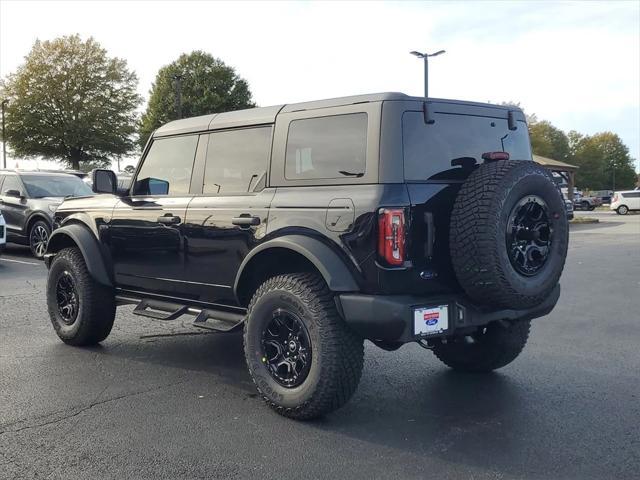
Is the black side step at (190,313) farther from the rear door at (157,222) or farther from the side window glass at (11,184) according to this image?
the side window glass at (11,184)

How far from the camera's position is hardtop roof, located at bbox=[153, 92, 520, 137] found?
4137 mm

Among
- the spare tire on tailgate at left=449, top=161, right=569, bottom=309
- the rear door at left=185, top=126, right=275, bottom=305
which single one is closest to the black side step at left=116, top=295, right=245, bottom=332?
the rear door at left=185, top=126, right=275, bottom=305

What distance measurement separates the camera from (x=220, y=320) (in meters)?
4.96

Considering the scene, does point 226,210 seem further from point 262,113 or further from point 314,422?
point 314,422

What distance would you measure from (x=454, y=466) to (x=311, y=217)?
1674 millimetres

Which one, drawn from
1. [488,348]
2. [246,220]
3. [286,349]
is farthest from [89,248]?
[488,348]

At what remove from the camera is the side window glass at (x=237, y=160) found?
4738mm

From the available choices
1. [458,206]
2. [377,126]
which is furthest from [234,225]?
[458,206]

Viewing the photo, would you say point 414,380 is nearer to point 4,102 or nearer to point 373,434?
point 373,434

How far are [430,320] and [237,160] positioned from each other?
1.96 meters

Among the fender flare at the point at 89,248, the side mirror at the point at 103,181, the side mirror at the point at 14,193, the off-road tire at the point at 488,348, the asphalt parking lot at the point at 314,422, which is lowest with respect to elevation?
the asphalt parking lot at the point at 314,422

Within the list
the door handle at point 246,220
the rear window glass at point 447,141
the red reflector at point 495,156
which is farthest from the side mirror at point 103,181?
the red reflector at point 495,156

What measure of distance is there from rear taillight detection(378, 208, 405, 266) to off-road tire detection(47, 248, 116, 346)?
3.08 meters

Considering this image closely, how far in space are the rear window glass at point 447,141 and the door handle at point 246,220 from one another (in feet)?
3.65
